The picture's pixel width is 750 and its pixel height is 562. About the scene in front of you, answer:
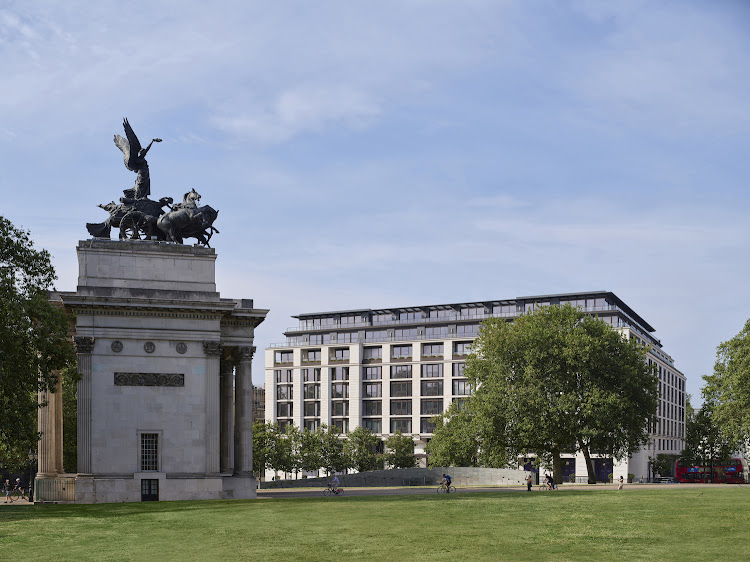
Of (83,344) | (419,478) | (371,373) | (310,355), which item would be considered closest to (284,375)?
(310,355)

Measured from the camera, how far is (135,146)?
69.8m

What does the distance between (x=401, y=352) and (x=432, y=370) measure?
7285mm

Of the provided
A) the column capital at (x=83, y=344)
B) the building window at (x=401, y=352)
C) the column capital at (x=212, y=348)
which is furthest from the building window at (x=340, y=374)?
the column capital at (x=83, y=344)

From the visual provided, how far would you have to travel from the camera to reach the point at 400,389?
178 metres

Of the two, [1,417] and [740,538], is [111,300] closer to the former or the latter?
[1,417]

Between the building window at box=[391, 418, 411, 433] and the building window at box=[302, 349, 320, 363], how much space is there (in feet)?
65.2

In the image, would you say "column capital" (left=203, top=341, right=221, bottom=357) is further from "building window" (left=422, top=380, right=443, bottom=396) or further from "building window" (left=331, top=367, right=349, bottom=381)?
"building window" (left=331, top=367, right=349, bottom=381)

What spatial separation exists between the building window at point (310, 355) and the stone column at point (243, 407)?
377 ft

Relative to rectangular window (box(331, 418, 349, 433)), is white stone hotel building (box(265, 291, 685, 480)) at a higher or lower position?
higher

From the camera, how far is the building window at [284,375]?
188625mm

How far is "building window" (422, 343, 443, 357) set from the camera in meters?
176

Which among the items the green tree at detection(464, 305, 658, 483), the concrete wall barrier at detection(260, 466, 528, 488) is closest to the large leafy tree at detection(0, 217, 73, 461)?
the green tree at detection(464, 305, 658, 483)

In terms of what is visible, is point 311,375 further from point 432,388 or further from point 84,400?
point 84,400

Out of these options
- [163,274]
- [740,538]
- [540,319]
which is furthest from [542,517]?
[540,319]
